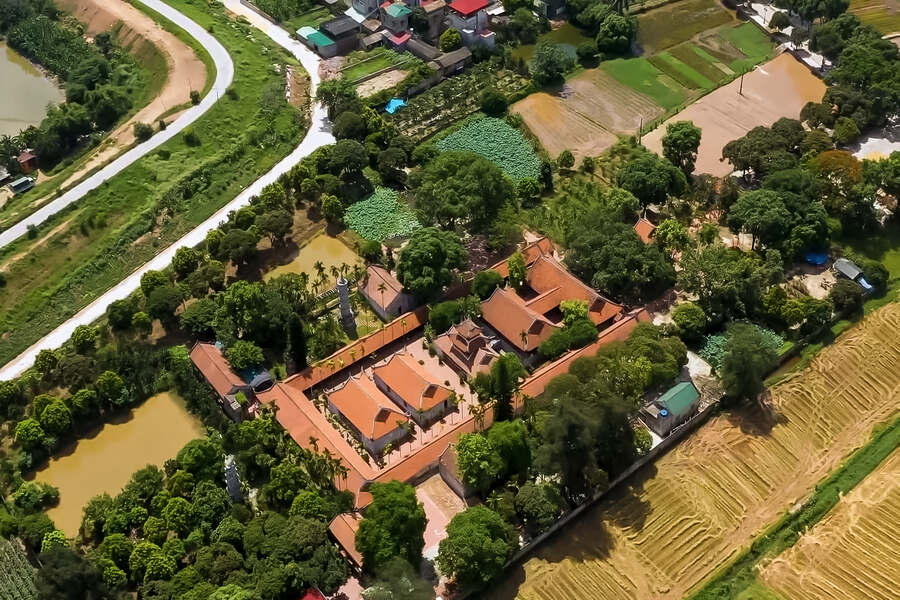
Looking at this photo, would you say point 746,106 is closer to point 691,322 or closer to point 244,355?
point 691,322

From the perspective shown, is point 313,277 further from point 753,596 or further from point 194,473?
point 753,596

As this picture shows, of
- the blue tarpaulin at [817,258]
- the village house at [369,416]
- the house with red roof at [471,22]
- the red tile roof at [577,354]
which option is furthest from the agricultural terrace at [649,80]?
the village house at [369,416]

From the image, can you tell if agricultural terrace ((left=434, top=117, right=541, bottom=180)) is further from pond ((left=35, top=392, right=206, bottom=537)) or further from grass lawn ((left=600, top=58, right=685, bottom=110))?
pond ((left=35, top=392, right=206, bottom=537))

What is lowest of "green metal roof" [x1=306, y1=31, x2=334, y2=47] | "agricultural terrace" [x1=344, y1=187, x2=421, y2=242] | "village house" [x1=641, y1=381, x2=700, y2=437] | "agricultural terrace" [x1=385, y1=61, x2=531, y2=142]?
"village house" [x1=641, y1=381, x2=700, y2=437]

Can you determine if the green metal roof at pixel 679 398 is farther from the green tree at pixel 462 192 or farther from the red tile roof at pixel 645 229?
the green tree at pixel 462 192

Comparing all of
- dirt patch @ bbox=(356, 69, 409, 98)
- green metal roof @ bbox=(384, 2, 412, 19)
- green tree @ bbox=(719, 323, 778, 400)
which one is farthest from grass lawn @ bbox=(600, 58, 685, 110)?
green tree @ bbox=(719, 323, 778, 400)
